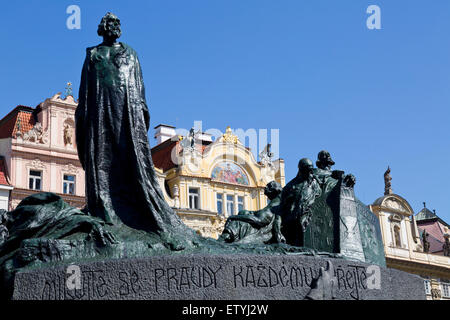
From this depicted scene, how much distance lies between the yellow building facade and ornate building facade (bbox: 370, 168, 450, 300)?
22.1 ft

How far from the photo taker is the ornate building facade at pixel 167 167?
33281 mm

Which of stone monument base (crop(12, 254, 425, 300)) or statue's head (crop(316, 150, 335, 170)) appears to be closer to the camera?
stone monument base (crop(12, 254, 425, 300))

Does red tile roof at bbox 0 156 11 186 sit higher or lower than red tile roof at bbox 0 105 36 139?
lower

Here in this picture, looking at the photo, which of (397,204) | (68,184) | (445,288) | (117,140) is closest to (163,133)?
(68,184)

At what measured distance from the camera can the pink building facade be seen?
108ft

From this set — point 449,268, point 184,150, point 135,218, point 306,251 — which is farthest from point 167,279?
point 449,268

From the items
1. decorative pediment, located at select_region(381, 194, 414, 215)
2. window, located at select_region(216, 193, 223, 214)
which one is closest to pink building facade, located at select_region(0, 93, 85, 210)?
window, located at select_region(216, 193, 223, 214)

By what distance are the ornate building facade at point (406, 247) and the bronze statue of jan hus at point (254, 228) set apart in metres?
33.6

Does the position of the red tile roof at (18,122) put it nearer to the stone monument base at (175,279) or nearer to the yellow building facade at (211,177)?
the yellow building facade at (211,177)

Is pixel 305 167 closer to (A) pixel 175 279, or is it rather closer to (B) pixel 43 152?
(A) pixel 175 279

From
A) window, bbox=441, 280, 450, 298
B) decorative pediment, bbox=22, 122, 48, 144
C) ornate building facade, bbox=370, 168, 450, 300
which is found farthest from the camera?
window, bbox=441, 280, 450, 298

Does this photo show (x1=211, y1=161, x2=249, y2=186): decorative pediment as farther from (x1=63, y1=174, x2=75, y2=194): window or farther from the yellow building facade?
(x1=63, y1=174, x2=75, y2=194): window

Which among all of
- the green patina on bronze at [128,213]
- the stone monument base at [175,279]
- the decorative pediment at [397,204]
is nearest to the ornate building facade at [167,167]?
the decorative pediment at [397,204]
